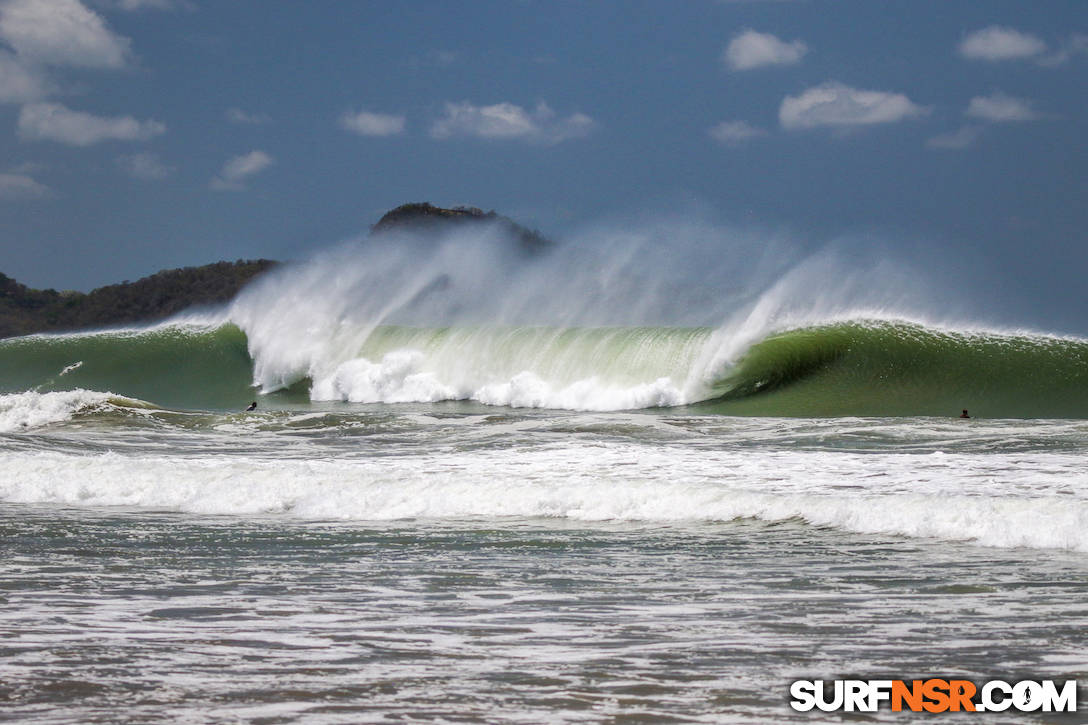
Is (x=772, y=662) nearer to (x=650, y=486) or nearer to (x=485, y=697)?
(x=485, y=697)

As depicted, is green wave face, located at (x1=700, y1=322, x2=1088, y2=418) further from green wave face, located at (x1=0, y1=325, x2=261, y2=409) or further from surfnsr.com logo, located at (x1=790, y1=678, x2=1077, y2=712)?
surfnsr.com logo, located at (x1=790, y1=678, x2=1077, y2=712)

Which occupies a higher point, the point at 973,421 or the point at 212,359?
the point at 212,359

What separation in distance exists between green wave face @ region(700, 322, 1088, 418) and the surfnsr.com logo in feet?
49.6

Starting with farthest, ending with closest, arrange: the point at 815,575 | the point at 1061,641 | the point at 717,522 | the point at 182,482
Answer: the point at 182,482 < the point at 717,522 < the point at 815,575 < the point at 1061,641

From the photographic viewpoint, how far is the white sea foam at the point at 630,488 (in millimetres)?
7434

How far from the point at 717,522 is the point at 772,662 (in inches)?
165

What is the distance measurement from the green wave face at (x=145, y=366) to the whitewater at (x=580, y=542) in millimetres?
7754

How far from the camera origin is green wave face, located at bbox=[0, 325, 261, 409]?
26.8m

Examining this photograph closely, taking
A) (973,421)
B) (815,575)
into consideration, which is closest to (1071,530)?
(815,575)

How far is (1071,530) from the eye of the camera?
6.77 m

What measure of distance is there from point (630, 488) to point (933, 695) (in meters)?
5.31

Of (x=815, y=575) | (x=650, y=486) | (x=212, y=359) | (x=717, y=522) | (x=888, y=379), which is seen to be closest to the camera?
(x=815, y=575)

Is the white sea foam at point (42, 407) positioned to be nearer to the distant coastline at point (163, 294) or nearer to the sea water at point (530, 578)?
the sea water at point (530, 578)

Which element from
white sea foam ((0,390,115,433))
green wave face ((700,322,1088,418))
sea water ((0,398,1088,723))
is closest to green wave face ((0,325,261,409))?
white sea foam ((0,390,115,433))
